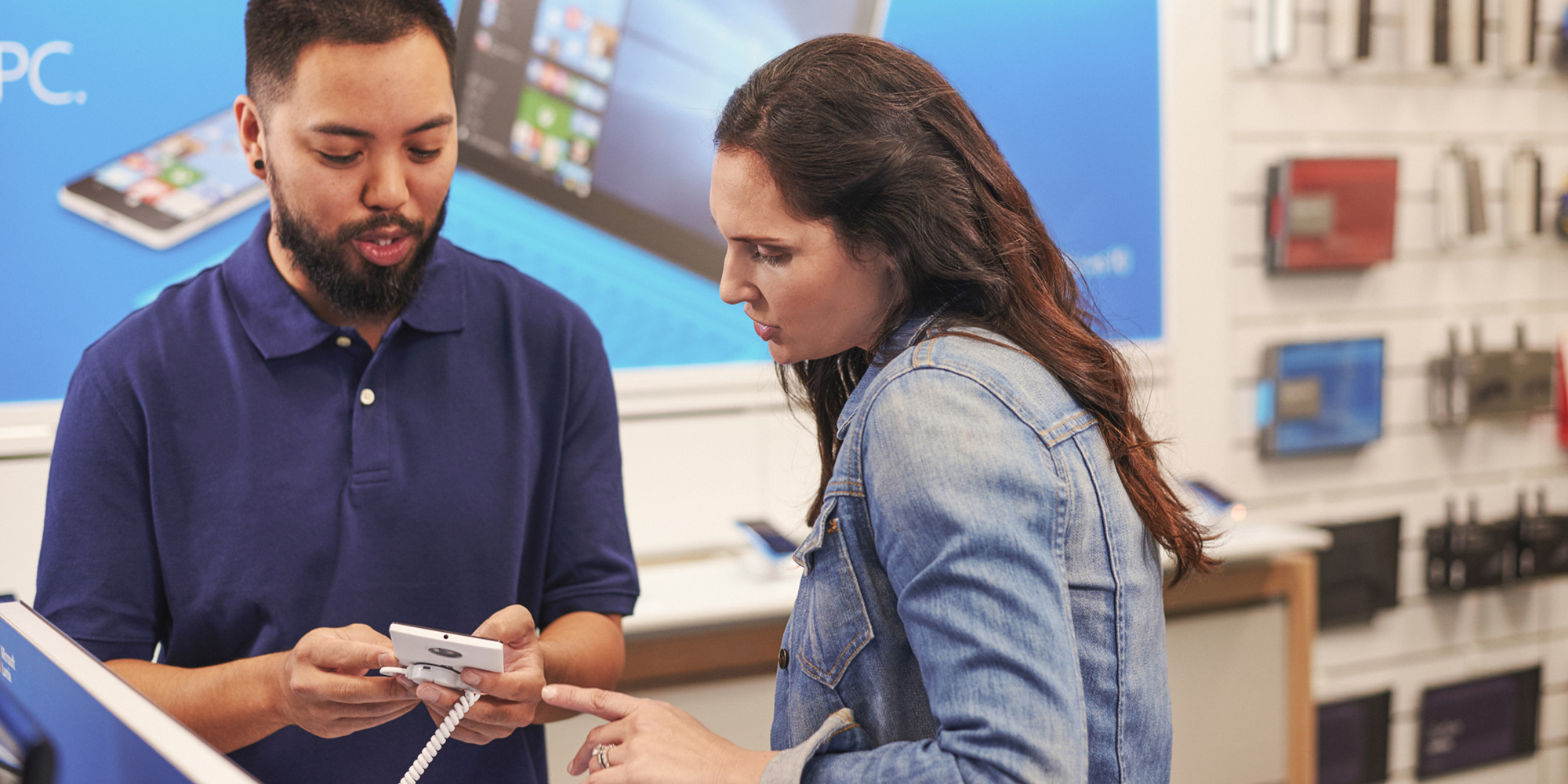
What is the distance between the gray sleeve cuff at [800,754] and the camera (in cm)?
93

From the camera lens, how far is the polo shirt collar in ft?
4.56

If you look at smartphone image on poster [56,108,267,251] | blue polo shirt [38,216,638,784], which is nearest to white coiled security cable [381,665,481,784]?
blue polo shirt [38,216,638,784]

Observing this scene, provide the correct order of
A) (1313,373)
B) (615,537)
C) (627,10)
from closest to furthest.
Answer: (615,537) → (627,10) → (1313,373)

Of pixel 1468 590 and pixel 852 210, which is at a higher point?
pixel 852 210

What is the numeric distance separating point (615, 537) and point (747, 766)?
2.15ft

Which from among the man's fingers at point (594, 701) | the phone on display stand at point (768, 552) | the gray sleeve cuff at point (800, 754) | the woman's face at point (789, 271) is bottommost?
the phone on display stand at point (768, 552)

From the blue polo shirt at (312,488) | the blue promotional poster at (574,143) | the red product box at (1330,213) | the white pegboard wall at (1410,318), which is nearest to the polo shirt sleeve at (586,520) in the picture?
the blue polo shirt at (312,488)

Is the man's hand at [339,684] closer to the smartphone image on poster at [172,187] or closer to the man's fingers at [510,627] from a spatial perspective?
the man's fingers at [510,627]

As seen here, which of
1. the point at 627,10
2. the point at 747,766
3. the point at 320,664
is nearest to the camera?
the point at 747,766

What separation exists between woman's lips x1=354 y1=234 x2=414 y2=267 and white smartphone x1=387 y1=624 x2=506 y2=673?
519mm

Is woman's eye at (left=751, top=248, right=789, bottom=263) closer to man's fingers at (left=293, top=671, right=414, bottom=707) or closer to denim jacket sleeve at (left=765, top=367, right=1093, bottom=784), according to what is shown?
denim jacket sleeve at (left=765, top=367, right=1093, bottom=784)

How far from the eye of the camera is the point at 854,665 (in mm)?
1003

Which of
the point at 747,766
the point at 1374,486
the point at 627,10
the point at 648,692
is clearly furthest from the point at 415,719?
the point at 1374,486

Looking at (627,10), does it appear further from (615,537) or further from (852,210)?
(852,210)
